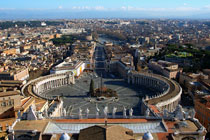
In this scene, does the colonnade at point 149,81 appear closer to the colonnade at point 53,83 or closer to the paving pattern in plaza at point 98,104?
the paving pattern in plaza at point 98,104

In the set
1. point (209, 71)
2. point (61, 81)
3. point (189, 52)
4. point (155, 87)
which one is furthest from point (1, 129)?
point (189, 52)

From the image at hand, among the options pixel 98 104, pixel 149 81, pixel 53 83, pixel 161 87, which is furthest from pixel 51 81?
pixel 161 87

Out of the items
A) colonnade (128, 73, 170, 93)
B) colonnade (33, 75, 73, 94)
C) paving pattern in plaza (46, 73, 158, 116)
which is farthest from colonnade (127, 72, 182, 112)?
colonnade (33, 75, 73, 94)

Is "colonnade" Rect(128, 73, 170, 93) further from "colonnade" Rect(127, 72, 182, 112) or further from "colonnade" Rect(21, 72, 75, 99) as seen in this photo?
"colonnade" Rect(21, 72, 75, 99)

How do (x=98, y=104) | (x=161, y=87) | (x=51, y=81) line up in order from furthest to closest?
(x=51, y=81)
(x=161, y=87)
(x=98, y=104)

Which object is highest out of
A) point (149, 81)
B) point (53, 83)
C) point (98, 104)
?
point (149, 81)

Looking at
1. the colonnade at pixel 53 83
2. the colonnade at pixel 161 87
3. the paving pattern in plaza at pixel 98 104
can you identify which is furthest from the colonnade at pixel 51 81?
the colonnade at pixel 161 87

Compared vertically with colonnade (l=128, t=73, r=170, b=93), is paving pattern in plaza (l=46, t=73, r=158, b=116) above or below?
below

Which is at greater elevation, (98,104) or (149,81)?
(149,81)

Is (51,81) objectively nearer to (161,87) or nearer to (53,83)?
(53,83)
